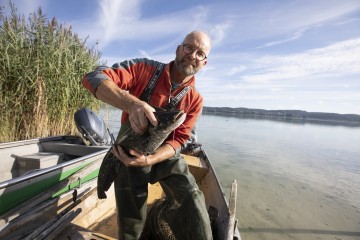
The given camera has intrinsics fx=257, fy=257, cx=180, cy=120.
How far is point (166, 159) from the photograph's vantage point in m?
2.96

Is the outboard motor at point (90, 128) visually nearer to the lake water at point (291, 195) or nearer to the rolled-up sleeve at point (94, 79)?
the rolled-up sleeve at point (94, 79)

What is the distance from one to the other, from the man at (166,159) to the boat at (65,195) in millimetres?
444

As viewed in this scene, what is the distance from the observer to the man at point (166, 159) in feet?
8.99

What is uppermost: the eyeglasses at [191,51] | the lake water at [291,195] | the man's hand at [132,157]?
the eyeglasses at [191,51]

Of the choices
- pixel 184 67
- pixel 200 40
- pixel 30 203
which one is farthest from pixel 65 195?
pixel 200 40

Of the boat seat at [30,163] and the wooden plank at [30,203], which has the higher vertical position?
the boat seat at [30,163]

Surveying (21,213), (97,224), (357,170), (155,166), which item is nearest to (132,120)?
(155,166)

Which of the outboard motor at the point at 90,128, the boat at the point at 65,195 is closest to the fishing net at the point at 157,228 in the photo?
the boat at the point at 65,195

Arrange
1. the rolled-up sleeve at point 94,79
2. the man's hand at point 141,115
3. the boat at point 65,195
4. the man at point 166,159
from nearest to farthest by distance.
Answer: the man's hand at point 141,115 → the rolled-up sleeve at point 94,79 → the man at point 166,159 → the boat at point 65,195

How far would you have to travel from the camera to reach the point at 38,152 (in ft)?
17.9

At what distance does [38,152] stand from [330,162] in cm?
1551

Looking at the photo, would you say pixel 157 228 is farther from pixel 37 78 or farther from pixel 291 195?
pixel 291 195

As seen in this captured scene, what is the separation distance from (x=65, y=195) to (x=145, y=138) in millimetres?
1999

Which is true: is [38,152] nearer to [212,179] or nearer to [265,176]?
[212,179]
